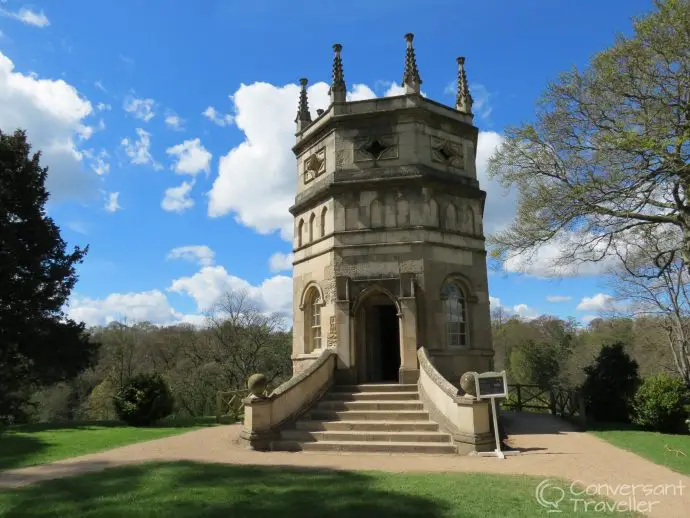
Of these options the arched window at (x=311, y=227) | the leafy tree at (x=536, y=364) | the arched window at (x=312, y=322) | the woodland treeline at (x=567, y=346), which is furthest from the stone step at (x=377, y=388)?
the leafy tree at (x=536, y=364)

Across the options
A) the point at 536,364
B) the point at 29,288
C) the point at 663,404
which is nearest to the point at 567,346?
the point at 536,364

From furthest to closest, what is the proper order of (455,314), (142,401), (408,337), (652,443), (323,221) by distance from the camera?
(142,401)
(323,221)
(455,314)
(408,337)
(652,443)

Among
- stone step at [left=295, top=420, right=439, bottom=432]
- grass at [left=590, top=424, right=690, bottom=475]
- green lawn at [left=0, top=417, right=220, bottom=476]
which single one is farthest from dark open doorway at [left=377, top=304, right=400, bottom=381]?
green lawn at [left=0, top=417, right=220, bottom=476]

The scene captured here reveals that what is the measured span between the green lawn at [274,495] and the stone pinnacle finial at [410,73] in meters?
10.9

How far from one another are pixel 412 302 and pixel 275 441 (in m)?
4.95

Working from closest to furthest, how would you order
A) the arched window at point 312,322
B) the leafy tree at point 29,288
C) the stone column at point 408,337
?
the stone column at point 408,337
the arched window at point 312,322
the leafy tree at point 29,288

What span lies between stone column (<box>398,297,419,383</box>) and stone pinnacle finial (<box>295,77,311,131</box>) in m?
7.42

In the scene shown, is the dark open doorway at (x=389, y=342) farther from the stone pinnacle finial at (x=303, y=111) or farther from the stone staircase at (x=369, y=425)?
the stone pinnacle finial at (x=303, y=111)

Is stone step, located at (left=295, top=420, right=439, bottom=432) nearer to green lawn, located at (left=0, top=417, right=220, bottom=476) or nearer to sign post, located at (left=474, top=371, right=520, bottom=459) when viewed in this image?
sign post, located at (left=474, top=371, right=520, bottom=459)

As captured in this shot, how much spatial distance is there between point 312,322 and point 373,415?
4.25 meters

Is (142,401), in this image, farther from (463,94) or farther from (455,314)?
(463,94)

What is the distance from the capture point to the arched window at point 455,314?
13875 millimetres

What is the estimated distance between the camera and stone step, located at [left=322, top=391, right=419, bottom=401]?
12.3 m

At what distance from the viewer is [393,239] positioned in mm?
13844
